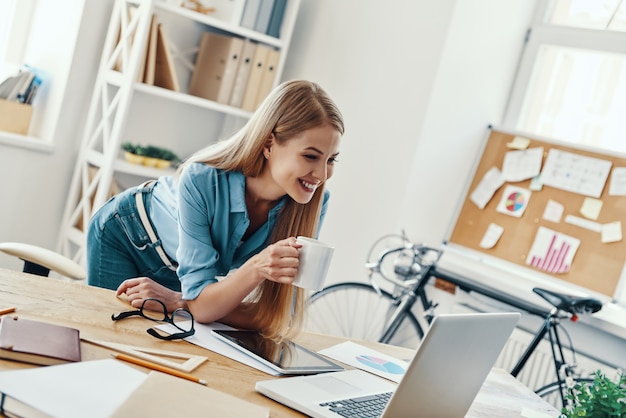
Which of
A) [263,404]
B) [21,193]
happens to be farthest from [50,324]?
[21,193]

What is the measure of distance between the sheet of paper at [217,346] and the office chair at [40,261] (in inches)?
21.4

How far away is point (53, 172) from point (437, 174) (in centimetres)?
172

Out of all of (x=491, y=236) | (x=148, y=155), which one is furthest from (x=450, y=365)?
(x=148, y=155)

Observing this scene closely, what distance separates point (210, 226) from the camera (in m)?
1.70

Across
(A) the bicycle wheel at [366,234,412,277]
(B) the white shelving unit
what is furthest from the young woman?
(B) the white shelving unit

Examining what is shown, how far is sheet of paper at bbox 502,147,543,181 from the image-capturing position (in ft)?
11.0

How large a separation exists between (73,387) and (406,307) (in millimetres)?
2294

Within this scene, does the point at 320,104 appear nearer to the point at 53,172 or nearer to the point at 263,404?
the point at 263,404

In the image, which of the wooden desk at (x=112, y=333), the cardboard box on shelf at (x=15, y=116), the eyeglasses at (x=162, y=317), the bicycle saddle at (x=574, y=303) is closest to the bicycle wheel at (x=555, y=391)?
the bicycle saddle at (x=574, y=303)

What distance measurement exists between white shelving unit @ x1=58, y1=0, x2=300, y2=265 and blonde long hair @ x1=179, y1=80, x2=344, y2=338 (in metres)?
1.69

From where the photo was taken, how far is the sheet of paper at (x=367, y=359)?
1.58 metres

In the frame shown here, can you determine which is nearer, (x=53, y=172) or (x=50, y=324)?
(x=50, y=324)

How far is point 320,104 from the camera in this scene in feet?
5.48

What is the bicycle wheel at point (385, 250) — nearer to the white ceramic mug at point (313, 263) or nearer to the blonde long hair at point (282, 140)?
the blonde long hair at point (282, 140)
